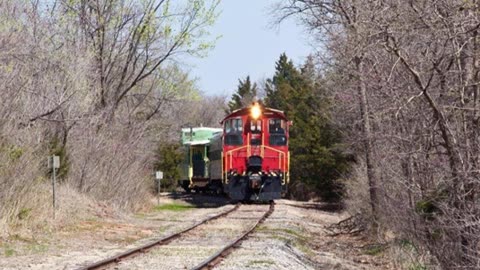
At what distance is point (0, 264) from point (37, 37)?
13475mm

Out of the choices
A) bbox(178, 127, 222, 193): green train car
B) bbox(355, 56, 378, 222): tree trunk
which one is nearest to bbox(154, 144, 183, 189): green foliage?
bbox(178, 127, 222, 193): green train car

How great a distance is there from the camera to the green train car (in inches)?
1667

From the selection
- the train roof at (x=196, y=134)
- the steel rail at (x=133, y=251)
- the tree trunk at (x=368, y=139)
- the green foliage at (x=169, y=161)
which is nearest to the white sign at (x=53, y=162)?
the steel rail at (x=133, y=251)

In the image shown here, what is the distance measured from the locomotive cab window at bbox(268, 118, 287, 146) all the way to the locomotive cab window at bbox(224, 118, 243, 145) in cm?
126

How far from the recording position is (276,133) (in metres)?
35.0

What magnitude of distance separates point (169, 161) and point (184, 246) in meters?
38.2

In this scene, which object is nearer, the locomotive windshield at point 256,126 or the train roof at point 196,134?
the locomotive windshield at point 256,126

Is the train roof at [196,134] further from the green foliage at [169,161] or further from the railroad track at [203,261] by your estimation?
the railroad track at [203,261]

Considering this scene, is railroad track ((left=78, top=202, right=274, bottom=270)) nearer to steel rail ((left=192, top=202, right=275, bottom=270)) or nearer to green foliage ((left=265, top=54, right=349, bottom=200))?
steel rail ((left=192, top=202, right=275, bottom=270))

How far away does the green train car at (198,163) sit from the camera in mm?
42344

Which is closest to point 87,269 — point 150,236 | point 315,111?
point 150,236

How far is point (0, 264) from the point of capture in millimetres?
14508

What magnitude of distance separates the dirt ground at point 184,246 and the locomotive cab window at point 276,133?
6.93 m

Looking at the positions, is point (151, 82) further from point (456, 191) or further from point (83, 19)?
point (456, 191)
